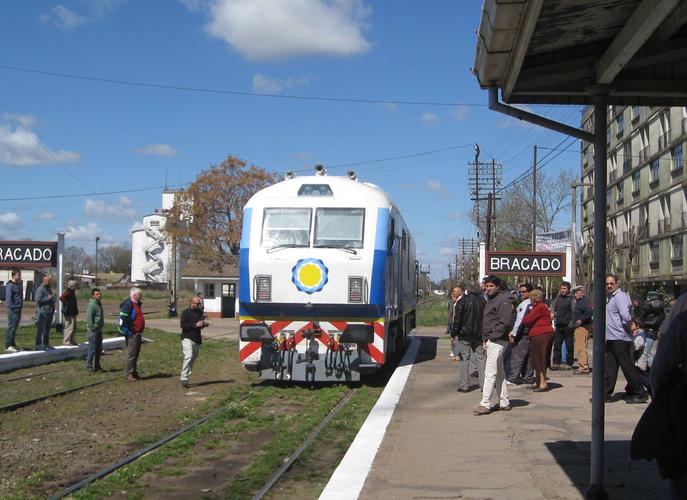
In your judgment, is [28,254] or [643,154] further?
[643,154]

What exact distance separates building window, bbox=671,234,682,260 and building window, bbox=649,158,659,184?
14.1 feet

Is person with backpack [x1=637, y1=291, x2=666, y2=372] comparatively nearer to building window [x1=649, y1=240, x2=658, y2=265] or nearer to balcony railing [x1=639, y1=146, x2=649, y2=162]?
building window [x1=649, y1=240, x2=658, y2=265]

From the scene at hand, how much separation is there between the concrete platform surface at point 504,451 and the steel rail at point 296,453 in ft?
3.06

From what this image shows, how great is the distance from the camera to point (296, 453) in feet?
27.9

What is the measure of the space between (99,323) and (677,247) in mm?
41406

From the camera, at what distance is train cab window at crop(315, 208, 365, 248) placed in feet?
44.6

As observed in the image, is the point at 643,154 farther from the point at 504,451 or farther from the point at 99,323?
the point at 504,451

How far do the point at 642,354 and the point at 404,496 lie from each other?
225 inches

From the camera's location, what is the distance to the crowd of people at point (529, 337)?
10.1 meters

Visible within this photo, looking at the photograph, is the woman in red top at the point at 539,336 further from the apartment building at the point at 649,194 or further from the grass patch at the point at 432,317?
the apartment building at the point at 649,194

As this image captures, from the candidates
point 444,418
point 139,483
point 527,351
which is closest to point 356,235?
point 527,351

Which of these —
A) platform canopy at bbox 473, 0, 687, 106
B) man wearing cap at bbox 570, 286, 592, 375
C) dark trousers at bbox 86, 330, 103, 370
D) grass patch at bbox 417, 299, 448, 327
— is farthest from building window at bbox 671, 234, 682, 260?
platform canopy at bbox 473, 0, 687, 106

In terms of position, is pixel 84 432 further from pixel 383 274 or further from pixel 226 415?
pixel 383 274

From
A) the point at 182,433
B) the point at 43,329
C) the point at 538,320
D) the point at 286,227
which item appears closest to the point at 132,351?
the point at 286,227
